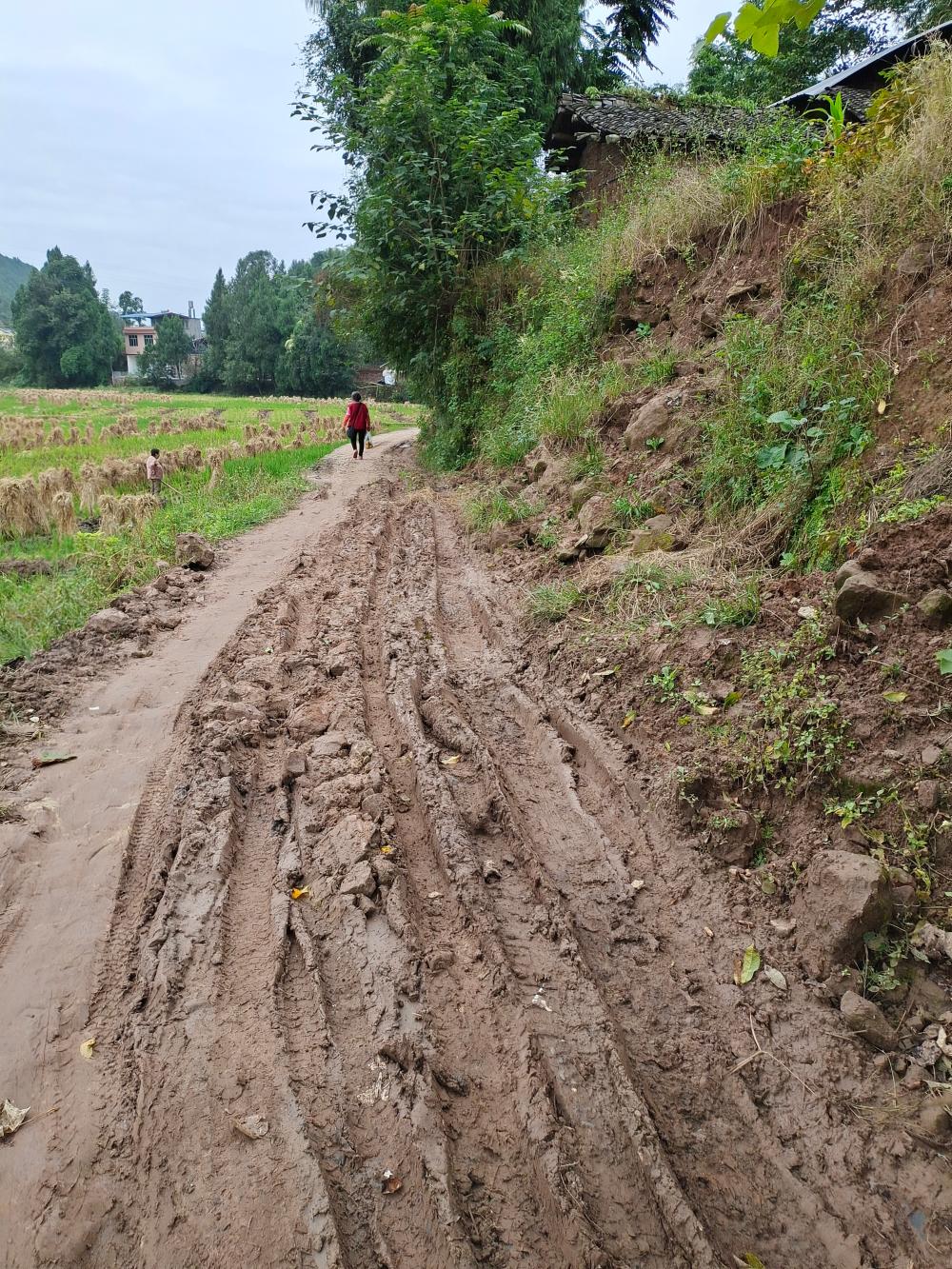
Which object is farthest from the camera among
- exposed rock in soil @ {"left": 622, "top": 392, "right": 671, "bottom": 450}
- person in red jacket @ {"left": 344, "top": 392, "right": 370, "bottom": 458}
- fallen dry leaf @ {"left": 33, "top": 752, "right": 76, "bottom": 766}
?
person in red jacket @ {"left": 344, "top": 392, "right": 370, "bottom": 458}

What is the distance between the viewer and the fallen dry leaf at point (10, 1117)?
78.3 inches

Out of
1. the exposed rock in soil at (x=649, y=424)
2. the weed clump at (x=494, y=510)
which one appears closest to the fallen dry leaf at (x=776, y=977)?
the exposed rock in soil at (x=649, y=424)

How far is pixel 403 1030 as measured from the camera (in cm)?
224

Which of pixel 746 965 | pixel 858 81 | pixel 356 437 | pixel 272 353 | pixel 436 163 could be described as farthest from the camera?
pixel 272 353

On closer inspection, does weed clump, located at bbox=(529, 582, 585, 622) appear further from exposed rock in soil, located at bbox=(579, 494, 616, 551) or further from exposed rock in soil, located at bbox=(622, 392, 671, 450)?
exposed rock in soil, located at bbox=(622, 392, 671, 450)

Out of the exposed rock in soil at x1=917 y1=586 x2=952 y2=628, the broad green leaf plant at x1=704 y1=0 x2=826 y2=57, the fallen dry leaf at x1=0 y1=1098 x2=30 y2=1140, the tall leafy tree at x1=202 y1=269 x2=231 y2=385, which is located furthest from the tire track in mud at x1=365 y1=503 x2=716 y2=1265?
the tall leafy tree at x1=202 y1=269 x2=231 y2=385

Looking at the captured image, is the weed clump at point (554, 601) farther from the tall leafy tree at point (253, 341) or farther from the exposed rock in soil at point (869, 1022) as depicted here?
the tall leafy tree at point (253, 341)

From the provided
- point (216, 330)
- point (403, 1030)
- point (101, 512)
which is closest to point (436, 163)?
point (101, 512)

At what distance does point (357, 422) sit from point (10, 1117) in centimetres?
1534

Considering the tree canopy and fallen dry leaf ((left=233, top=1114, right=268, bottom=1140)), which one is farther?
the tree canopy

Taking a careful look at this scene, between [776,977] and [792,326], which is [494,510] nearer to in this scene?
[792,326]

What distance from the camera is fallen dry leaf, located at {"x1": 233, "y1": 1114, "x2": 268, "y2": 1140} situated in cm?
192

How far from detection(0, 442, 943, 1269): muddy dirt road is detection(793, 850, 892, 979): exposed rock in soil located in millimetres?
223

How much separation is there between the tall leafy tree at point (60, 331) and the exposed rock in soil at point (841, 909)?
77232 mm
